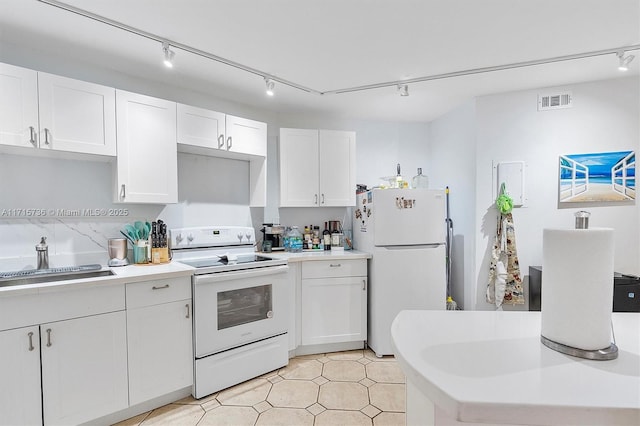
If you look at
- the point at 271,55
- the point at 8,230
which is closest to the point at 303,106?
the point at 271,55

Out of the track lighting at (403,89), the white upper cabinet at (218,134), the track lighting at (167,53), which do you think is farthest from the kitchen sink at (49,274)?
the track lighting at (403,89)

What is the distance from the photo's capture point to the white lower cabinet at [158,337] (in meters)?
1.89

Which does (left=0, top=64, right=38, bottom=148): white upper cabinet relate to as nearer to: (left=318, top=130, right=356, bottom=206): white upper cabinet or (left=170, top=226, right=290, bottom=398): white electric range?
(left=170, top=226, right=290, bottom=398): white electric range

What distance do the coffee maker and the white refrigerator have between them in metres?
0.91

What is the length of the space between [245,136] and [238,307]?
1.47 meters

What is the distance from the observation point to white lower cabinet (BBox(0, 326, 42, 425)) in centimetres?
154

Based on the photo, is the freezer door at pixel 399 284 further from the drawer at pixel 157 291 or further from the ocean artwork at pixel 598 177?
the drawer at pixel 157 291

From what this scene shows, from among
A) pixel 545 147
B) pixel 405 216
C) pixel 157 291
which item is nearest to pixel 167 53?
pixel 157 291

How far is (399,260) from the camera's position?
276cm

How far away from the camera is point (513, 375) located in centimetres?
67

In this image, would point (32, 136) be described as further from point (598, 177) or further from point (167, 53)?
point (598, 177)

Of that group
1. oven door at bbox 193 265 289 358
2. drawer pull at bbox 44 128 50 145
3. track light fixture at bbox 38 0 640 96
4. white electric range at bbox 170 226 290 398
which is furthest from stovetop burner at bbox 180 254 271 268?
track light fixture at bbox 38 0 640 96

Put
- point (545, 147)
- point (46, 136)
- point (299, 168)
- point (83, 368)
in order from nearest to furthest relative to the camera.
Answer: point (83, 368), point (46, 136), point (545, 147), point (299, 168)

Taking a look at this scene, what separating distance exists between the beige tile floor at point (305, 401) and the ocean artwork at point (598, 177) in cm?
223
